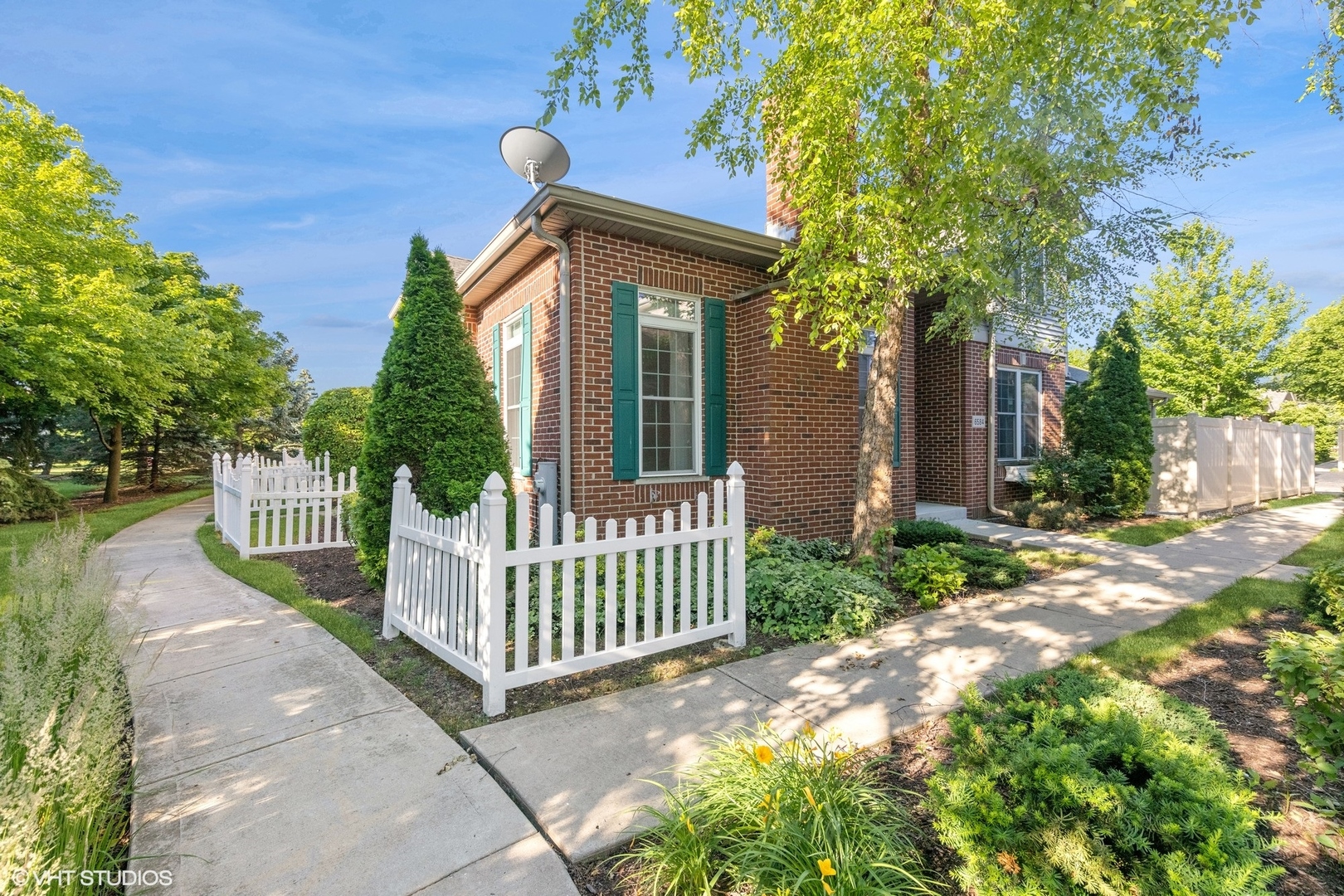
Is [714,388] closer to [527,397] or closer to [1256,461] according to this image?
[527,397]

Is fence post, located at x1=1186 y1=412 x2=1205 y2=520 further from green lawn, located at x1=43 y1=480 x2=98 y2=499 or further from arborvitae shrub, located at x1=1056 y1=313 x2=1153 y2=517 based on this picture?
green lawn, located at x1=43 y1=480 x2=98 y2=499

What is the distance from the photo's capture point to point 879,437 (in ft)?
19.4

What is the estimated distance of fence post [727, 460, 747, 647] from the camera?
4094 mm

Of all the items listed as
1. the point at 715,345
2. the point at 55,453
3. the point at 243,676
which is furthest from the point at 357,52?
the point at 55,453

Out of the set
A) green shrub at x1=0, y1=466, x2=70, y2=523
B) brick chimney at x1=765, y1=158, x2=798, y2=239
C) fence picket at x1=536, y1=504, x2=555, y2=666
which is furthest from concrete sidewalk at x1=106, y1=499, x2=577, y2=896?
green shrub at x1=0, y1=466, x2=70, y2=523

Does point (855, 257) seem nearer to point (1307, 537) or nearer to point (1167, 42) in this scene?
point (1167, 42)

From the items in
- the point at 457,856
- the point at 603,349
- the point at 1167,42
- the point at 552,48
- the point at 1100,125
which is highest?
the point at 552,48

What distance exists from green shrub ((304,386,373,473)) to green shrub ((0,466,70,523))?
5201mm

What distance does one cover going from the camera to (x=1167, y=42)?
161 inches

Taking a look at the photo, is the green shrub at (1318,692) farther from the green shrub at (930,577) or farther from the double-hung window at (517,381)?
the double-hung window at (517,381)

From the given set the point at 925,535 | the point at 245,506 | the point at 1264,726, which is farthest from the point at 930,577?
the point at 245,506

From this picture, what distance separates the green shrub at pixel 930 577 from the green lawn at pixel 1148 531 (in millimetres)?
4406

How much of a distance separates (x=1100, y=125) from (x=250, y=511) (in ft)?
33.5

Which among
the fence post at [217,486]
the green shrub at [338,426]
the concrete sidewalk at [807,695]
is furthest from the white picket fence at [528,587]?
the fence post at [217,486]
